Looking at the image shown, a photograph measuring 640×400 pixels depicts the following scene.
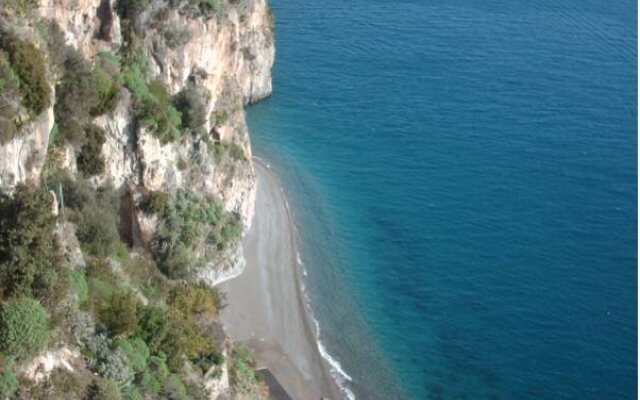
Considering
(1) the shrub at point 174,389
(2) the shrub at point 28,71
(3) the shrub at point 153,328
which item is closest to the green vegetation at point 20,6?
(2) the shrub at point 28,71

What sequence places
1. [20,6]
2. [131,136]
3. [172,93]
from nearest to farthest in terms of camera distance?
[20,6] → [131,136] → [172,93]

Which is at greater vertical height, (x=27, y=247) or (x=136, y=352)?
(x=27, y=247)

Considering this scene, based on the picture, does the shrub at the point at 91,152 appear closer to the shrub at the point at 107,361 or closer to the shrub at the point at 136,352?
the shrub at the point at 136,352

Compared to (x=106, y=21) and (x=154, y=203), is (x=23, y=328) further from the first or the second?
(x=106, y=21)

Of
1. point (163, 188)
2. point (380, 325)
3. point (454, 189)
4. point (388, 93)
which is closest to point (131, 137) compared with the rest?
point (163, 188)

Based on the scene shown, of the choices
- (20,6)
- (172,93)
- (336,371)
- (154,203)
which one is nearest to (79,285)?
(20,6)
